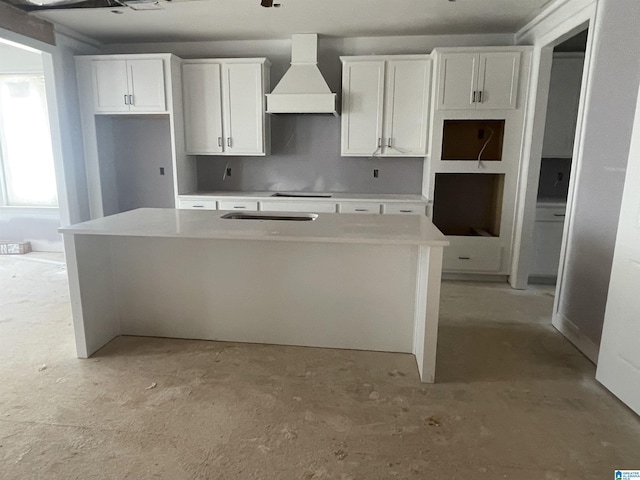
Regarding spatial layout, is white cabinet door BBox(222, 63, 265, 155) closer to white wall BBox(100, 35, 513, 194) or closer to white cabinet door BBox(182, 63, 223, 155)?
white cabinet door BBox(182, 63, 223, 155)

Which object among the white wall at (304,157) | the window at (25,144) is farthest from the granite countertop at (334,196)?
the window at (25,144)

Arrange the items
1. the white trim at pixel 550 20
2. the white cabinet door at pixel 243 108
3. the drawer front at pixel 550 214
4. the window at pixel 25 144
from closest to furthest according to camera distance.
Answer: the white trim at pixel 550 20, the drawer front at pixel 550 214, the white cabinet door at pixel 243 108, the window at pixel 25 144

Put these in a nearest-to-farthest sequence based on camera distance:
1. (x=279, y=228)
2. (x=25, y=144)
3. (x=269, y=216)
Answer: (x=279, y=228) < (x=269, y=216) < (x=25, y=144)

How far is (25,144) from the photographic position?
495cm

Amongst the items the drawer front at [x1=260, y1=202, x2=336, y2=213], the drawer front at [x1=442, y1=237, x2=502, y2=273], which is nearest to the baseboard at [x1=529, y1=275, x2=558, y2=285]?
the drawer front at [x1=442, y1=237, x2=502, y2=273]

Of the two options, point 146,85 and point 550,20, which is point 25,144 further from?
point 550,20

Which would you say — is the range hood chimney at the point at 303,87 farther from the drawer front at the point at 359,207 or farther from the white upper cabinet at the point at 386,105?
the drawer front at the point at 359,207

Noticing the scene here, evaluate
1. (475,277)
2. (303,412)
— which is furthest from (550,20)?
(303,412)

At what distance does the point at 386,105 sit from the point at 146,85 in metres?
2.50

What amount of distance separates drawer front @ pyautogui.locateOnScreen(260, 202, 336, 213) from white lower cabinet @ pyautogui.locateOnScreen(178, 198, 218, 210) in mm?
539

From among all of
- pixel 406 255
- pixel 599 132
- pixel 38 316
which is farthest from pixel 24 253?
pixel 599 132

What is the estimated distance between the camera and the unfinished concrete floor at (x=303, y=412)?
65.0 inches

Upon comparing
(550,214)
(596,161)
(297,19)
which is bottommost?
(550,214)

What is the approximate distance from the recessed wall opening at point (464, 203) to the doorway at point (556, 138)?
1.78 feet
